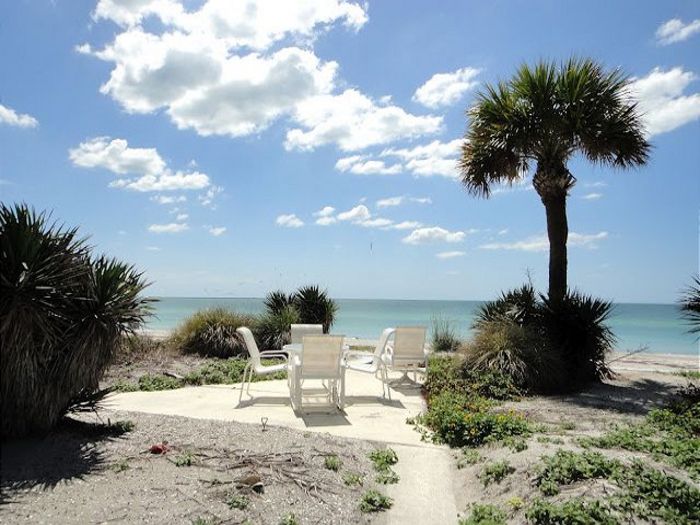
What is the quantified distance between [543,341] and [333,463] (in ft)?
18.9

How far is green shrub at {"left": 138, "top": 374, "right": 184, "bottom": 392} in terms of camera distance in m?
8.09

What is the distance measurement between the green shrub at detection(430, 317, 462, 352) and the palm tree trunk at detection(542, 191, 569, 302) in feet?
14.3

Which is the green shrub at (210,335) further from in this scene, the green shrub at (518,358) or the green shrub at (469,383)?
the green shrub at (518,358)

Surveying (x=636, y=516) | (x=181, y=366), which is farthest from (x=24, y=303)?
(x=181, y=366)

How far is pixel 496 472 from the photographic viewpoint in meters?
4.12

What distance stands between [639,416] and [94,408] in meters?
6.47

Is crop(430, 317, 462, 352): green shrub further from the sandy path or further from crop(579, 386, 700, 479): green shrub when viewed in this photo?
the sandy path

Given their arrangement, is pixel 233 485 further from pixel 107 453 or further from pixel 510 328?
pixel 510 328

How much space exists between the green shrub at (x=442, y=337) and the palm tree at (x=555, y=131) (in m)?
4.45

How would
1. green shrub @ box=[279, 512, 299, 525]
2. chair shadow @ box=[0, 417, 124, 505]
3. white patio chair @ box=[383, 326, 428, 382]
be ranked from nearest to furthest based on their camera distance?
green shrub @ box=[279, 512, 299, 525] < chair shadow @ box=[0, 417, 124, 505] < white patio chair @ box=[383, 326, 428, 382]

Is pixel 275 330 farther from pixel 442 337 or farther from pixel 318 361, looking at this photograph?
pixel 318 361

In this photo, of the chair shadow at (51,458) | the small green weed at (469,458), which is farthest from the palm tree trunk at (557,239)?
the chair shadow at (51,458)

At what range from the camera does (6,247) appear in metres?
4.18

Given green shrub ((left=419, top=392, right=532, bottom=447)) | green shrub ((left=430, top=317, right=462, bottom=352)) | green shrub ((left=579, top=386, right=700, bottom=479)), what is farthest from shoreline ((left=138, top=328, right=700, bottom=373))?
green shrub ((left=419, top=392, right=532, bottom=447))
